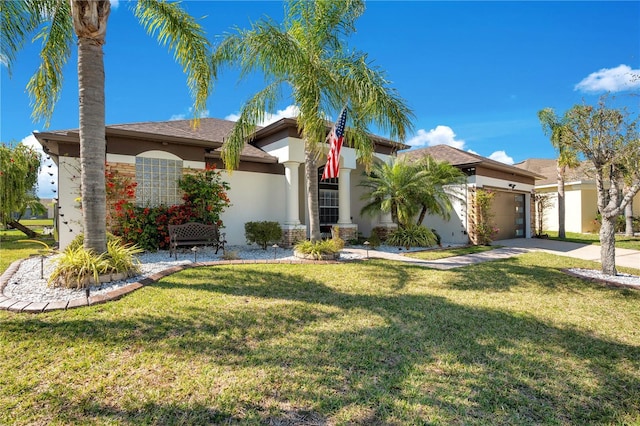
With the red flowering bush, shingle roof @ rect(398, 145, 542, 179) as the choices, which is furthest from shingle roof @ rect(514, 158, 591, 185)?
the red flowering bush

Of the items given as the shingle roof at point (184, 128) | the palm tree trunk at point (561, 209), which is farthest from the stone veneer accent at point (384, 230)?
the palm tree trunk at point (561, 209)

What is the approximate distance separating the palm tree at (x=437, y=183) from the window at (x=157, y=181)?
9920 mm

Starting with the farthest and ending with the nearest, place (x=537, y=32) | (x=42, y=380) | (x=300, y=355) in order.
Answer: (x=537, y=32) < (x=300, y=355) < (x=42, y=380)

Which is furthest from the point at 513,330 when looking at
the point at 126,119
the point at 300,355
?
the point at 126,119

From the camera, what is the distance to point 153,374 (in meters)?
3.20

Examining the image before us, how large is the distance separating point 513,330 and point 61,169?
12604mm

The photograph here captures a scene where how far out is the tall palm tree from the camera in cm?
1330

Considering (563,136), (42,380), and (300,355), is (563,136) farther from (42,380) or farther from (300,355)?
(42,380)

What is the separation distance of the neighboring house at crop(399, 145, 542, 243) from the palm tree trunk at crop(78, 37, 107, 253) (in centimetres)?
1183

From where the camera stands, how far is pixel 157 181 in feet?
36.8

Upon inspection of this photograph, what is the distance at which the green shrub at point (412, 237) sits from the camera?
1380 cm

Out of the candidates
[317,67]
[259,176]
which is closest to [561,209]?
[259,176]

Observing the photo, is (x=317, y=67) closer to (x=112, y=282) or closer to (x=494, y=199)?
(x=112, y=282)

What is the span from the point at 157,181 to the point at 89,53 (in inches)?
210
